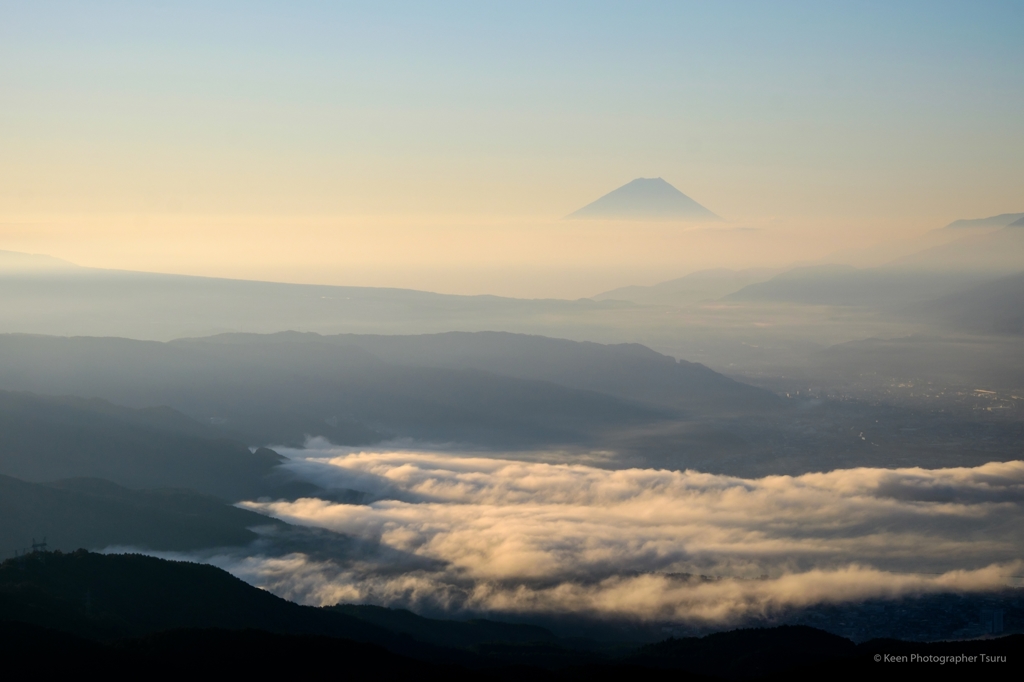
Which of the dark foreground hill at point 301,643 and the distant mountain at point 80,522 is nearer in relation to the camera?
the dark foreground hill at point 301,643

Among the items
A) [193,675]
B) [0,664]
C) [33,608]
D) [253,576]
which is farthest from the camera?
[253,576]

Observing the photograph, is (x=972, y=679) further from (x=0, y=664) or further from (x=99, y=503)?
(x=99, y=503)

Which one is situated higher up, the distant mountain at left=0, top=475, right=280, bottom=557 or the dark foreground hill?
the distant mountain at left=0, top=475, right=280, bottom=557

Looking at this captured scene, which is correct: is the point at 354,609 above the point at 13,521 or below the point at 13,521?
below

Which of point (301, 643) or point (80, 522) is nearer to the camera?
point (301, 643)

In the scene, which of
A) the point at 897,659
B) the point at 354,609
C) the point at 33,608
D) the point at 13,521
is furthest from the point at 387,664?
the point at 13,521

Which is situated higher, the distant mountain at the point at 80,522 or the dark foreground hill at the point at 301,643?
the distant mountain at the point at 80,522

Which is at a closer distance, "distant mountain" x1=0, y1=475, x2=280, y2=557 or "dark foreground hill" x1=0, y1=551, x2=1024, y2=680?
"dark foreground hill" x1=0, y1=551, x2=1024, y2=680

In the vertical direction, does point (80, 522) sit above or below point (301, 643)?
above
